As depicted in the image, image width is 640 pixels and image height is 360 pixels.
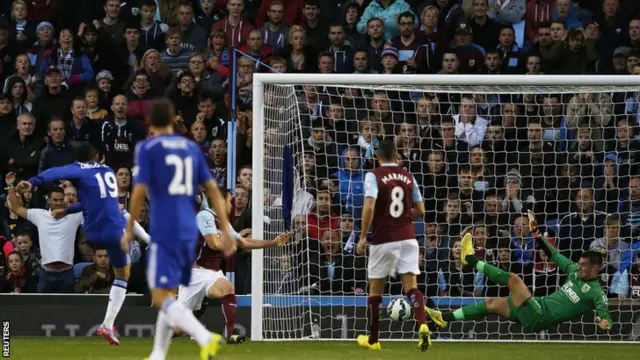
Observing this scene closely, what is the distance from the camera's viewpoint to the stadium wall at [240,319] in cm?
1538

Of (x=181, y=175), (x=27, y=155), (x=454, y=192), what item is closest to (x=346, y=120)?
(x=454, y=192)

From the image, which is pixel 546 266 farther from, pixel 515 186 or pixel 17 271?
pixel 17 271

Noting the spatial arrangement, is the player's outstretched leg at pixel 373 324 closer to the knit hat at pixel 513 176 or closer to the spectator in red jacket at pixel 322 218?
the spectator in red jacket at pixel 322 218

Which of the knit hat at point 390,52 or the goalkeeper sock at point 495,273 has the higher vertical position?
the knit hat at point 390,52

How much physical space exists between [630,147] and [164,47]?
6760mm

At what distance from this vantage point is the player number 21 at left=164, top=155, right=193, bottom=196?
30.4ft

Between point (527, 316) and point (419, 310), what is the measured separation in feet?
5.93

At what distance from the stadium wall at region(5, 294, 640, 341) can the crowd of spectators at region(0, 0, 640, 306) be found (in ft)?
1.22

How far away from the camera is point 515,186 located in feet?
52.7

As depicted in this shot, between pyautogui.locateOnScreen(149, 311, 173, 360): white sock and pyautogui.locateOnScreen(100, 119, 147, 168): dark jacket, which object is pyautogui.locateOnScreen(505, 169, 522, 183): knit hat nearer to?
pyautogui.locateOnScreen(100, 119, 147, 168): dark jacket

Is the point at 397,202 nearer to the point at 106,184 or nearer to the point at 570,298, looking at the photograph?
the point at 570,298

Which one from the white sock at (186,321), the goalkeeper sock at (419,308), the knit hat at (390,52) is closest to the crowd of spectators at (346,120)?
the knit hat at (390,52)

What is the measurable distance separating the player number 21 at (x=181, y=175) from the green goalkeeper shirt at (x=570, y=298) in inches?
233

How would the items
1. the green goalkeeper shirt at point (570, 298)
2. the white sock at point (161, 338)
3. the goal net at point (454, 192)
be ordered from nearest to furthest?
the white sock at point (161, 338) → the green goalkeeper shirt at point (570, 298) → the goal net at point (454, 192)
